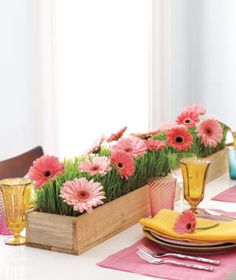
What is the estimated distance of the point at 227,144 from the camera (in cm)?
244

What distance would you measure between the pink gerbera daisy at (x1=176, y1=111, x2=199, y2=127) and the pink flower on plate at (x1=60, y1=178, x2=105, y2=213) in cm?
85

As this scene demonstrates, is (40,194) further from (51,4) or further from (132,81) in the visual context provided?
(132,81)

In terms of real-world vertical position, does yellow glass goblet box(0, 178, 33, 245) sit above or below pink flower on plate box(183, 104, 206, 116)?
below

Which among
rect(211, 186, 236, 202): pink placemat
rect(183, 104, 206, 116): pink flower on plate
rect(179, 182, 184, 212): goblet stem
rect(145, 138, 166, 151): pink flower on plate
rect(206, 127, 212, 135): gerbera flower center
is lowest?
rect(211, 186, 236, 202): pink placemat

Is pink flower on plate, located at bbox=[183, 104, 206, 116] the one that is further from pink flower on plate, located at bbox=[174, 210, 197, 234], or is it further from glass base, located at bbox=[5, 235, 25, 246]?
glass base, located at bbox=[5, 235, 25, 246]

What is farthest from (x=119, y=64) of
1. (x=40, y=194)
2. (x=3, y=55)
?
(x=40, y=194)

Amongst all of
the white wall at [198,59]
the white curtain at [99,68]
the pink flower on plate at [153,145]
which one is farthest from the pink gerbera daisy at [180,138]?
the white wall at [198,59]

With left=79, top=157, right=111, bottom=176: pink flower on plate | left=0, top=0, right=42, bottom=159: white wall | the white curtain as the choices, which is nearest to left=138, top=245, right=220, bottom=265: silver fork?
left=79, top=157, right=111, bottom=176: pink flower on plate

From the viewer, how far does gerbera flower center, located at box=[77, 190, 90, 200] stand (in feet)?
4.83

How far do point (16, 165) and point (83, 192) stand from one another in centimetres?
98

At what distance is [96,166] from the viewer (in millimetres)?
1590

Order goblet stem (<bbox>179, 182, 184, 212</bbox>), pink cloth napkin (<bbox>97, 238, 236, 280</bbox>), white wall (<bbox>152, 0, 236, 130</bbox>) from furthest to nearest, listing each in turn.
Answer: white wall (<bbox>152, 0, 236, 130</bbox>) < goblet stem (<bbox>179, 182, 184, 212</bbox>) < pink cloth napkin (<bbox>97, 238, 236, 280</bbox>)

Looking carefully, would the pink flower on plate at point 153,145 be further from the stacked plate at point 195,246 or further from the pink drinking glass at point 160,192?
the stacked plate at point 195,246

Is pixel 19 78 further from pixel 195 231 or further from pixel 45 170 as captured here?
pixel 195 231
